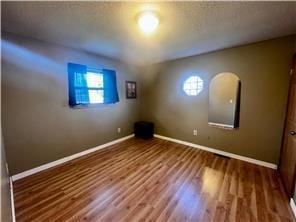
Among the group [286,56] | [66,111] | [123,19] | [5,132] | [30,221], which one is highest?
[123,19]

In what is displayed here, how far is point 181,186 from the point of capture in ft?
6.67

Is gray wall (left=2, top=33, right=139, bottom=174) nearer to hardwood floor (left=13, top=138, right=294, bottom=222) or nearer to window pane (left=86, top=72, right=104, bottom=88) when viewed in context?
window pane (left=86, top=72, right=104, bottom=88)

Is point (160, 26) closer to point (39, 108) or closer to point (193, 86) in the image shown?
point (193, 86)

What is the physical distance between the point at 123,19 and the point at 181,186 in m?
2.31

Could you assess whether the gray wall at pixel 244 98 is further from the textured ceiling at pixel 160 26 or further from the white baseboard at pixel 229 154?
the textured ceiling at pixel 160 26

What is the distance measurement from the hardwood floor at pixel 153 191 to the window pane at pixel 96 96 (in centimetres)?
120

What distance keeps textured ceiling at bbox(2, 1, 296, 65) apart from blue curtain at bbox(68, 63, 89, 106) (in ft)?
1.34

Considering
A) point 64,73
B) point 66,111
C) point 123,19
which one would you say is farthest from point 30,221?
point 123,19

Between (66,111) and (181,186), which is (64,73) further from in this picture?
(181,186)

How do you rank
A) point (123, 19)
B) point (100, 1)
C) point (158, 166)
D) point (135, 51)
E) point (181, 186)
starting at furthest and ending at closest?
point (135, 51) < point (158, 166) < point (181, 186) < point (123, 19) < point (100, 1)

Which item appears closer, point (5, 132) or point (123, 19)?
point (123, 19)

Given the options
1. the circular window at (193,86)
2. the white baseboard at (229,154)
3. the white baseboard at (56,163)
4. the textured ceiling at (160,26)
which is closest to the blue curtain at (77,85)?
the textured ceiling at (160,26)

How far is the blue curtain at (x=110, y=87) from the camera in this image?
3359 mm

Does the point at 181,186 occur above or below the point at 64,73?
below
